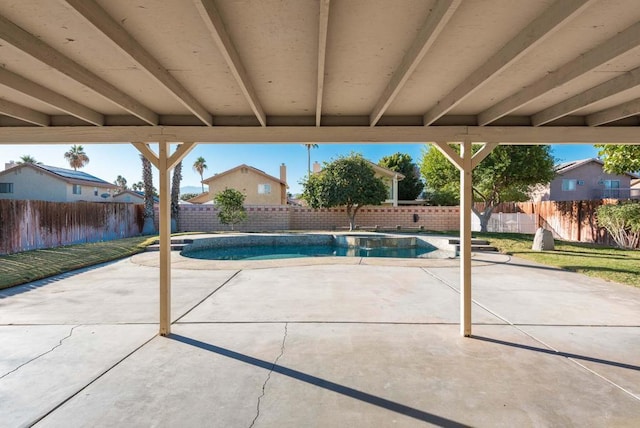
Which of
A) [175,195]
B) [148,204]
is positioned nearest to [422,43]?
[148,204]

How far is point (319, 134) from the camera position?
408 cm

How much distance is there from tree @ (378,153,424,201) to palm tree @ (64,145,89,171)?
121 ft

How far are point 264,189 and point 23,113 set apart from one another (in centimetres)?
2170

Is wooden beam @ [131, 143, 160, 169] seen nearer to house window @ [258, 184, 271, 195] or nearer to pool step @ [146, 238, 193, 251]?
pool step @ [146, 238, 193, 251]

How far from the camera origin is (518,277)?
753cm

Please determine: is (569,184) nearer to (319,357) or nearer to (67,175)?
(319,357)

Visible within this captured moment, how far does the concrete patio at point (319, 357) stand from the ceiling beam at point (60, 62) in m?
2.58

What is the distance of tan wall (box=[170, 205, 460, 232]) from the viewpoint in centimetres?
2128

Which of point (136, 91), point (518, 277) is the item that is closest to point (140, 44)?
point (136, 91)

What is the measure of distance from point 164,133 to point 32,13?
1983 millimetres

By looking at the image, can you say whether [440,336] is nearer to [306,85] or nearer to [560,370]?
[560,370]

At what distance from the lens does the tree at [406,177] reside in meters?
30.2

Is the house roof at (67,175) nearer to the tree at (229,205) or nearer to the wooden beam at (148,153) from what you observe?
the tree at (229,205)

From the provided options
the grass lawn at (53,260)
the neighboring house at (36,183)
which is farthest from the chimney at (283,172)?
the grass lawn at (53,260)
